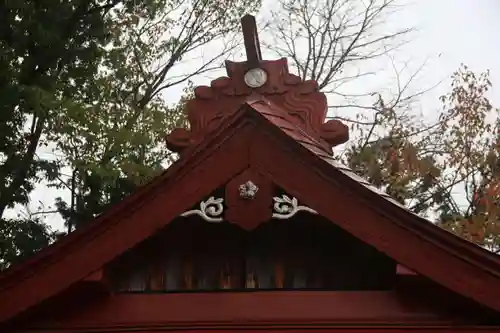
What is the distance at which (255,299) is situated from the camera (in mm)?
3059

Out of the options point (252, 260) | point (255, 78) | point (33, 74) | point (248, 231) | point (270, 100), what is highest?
point (33, 74)

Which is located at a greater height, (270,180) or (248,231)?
(270,180)

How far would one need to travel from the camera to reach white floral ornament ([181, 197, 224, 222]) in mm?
3081

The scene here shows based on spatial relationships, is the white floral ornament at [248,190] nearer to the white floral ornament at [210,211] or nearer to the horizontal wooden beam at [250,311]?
the white floral ornament at [210,211]

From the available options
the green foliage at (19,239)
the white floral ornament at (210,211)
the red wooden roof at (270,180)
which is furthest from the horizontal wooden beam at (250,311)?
the green foliage at (19,239)

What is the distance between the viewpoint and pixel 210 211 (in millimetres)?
3086

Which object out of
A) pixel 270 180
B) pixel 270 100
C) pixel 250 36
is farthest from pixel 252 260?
pixel 250 36

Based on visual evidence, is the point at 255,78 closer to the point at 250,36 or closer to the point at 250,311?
the point at 250,36

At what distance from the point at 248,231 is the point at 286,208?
0.22 meters

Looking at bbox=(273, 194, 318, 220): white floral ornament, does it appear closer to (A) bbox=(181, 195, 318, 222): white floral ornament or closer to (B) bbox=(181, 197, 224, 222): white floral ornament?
(A) bbox=(181, 195, 318, 222): white floral ornament

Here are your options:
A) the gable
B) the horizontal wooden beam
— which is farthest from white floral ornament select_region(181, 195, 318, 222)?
the horizontal wooden beam

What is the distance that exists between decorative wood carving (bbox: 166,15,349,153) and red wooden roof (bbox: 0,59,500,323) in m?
0.38

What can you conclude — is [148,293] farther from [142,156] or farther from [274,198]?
[142,156]

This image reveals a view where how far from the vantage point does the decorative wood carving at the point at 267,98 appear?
356 centimetres
